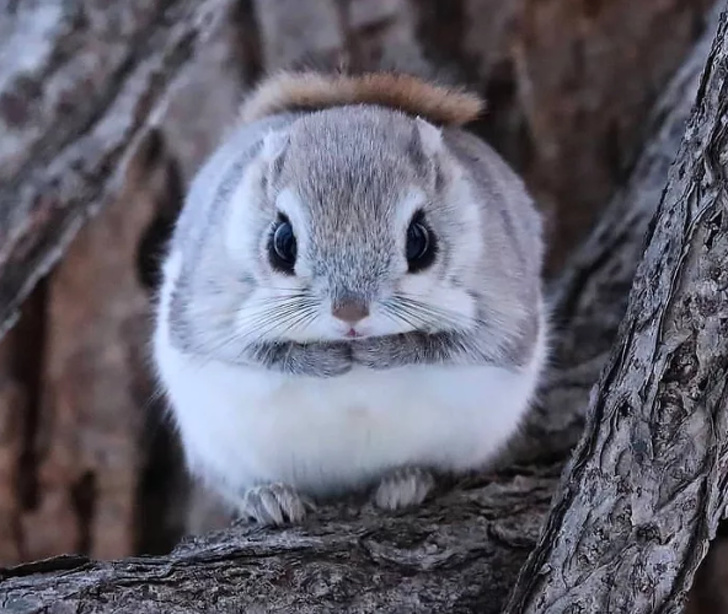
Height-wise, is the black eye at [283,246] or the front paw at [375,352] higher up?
the black eye at [283,246]

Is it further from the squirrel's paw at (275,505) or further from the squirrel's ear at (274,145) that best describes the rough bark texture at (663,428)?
the squirrel's ear at (274,145)

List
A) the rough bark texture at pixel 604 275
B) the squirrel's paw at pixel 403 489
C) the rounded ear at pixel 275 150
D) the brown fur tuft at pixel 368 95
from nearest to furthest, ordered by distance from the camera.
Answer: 1. the rounded ear at pixel 275 150
2. the squirrel's paw at pixel 403 489
3. the brown fur tuft at pixel 368 95
4. the rough bark texture at pixel 604 275

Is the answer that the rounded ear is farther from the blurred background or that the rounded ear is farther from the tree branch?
the blurred background

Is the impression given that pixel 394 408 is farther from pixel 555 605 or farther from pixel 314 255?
pixel 555 605

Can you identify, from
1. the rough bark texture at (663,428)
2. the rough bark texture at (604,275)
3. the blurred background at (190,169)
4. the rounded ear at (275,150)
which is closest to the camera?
the rough bark texture at (663,428)

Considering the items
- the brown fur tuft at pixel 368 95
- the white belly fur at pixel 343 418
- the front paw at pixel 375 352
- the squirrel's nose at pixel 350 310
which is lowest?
Answer: the white belly fur at pixel 343 418

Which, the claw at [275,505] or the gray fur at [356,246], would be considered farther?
the claw at [275,505]

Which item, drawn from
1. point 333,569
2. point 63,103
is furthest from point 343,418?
point 63,103

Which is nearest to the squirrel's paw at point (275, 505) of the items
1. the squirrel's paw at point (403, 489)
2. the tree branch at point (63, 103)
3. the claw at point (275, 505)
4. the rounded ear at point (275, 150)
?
the claw at point (275, 505)
